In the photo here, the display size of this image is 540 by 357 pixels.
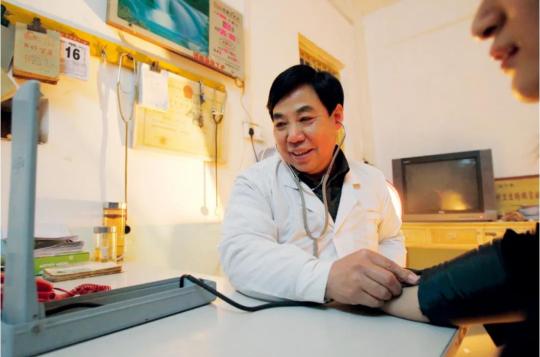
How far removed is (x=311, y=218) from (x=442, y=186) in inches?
68.6

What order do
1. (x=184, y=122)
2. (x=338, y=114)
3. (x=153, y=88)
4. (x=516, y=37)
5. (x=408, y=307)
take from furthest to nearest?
(x=184, y=122) → (x=153, y=88) → (x=338, y=114) → (x=408, y=307) → (x=516, y=37)

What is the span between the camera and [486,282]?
11.6 inches

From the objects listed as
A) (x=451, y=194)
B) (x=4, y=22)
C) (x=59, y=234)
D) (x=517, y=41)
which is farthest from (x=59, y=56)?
(x=451, y=194)

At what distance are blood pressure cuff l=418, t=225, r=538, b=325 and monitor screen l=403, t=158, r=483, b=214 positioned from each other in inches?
56.8

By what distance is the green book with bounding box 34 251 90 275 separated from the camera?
2.46 feet

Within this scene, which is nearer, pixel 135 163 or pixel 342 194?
pixel 342 194

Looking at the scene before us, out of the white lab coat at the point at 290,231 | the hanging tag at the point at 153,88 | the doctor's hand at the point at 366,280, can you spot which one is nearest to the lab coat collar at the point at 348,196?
the white lab coat at the point at 290,231

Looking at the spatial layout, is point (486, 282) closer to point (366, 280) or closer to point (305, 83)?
point (366, 280)

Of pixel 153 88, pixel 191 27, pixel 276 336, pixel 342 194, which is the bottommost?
pixel 276 336

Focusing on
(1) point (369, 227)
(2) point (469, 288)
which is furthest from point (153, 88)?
(2) point (469, 288)

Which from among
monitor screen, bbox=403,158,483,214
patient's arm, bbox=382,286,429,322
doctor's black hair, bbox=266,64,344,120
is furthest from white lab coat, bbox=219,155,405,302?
monitor screen, bbox=403,158,483,214

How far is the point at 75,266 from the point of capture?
0.79 metres

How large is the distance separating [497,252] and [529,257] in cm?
7

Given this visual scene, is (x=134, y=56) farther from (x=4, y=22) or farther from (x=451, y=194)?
(x=451, y=194)
